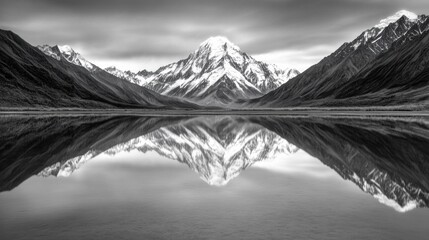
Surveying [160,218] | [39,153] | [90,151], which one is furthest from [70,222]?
[90,151]

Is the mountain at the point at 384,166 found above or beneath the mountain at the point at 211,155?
beneath

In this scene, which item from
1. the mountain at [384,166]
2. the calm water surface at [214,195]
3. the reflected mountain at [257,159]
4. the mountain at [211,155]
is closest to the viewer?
the calm water surface at [214,195]

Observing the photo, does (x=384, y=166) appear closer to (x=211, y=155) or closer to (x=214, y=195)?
(x=214, y=195)

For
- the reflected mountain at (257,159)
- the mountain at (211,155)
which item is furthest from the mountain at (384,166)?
the mountain at (211,155)

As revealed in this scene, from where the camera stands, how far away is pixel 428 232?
14.1 m

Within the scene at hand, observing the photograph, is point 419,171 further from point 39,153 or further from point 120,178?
point 39,153

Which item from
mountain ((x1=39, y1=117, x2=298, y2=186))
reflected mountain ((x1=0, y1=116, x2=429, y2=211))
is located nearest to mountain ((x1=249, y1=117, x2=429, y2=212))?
reflected mountain ((x1=0, y1=116, x2=429, y2=211))

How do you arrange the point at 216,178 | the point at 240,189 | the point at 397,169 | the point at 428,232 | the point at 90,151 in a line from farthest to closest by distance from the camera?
the point at 90,151 → the point at 397,169 → the point at 216,178 → the point at 240,189 → the point at 428,232

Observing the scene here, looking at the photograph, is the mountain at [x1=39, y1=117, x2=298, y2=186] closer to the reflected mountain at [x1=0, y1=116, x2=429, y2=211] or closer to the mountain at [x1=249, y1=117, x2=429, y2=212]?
the reflected mountain at [x1=0, y1=116, x2=429, y2=211]

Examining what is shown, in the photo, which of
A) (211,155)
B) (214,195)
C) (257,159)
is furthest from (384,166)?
(211,155)

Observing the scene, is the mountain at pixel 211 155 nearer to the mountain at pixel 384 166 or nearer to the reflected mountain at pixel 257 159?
the reflected mountain at pixel 257 159

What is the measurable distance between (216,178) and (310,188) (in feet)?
19.2

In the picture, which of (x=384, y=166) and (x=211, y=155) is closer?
(x=384, y=166)

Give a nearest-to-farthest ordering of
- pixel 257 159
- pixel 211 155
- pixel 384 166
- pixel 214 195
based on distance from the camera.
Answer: pixel 214 195, pixel 384 166, pixel 257 159, pixel 211 155
